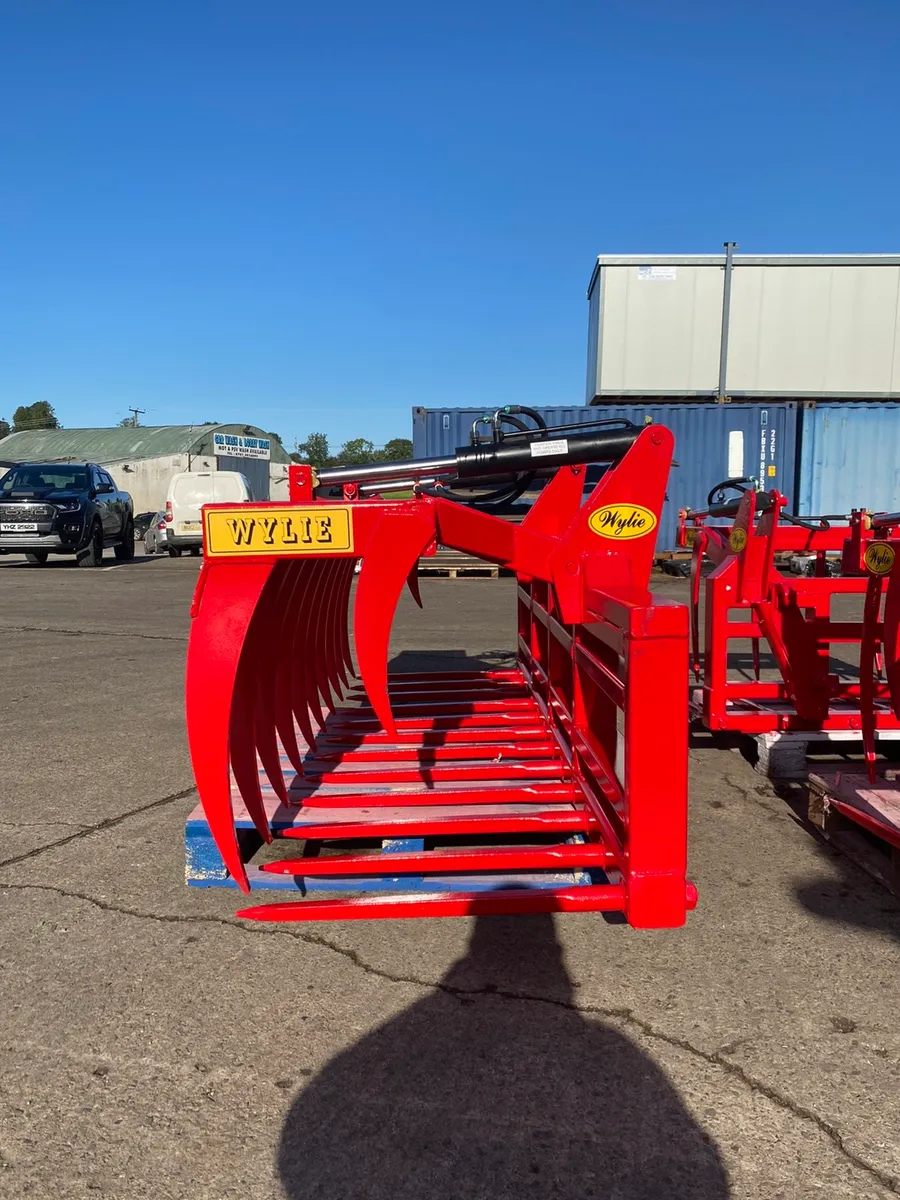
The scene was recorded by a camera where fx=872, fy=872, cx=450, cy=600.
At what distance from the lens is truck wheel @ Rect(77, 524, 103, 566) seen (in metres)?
16.0

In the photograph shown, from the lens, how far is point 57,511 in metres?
15.0

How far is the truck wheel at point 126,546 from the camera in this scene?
17.8 m

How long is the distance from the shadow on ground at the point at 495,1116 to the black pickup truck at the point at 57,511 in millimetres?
14555

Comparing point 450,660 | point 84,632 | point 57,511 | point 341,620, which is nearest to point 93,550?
point 57,511

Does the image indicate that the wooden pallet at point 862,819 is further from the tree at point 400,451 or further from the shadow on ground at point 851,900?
the tree at point 400,451

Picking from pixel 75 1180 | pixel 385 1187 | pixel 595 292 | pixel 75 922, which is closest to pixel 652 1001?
pixel 385 1187

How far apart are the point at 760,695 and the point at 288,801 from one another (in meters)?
2.79

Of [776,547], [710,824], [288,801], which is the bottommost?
[710,824]

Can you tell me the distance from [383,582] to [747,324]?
723 inches

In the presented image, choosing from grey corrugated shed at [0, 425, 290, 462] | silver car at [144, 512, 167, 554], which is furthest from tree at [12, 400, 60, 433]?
silver car at [144, 512, 167, 554]

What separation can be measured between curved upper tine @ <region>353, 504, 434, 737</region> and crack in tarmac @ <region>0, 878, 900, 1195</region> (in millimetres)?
680

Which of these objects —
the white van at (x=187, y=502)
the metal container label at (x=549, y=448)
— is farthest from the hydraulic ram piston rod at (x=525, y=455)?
the white van at (x=187, y=502)

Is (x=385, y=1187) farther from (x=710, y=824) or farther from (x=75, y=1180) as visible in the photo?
(x=710, y=824)

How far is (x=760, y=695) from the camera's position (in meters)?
4.70
